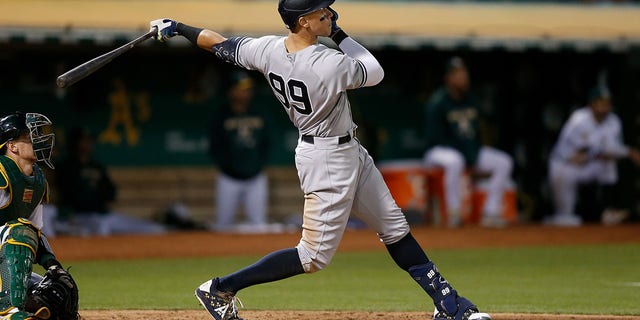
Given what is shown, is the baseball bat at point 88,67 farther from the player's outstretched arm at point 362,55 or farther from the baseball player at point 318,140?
the player's outstretched arm at point 362,55

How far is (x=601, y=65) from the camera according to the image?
15.5 metres

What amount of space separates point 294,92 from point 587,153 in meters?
9.16

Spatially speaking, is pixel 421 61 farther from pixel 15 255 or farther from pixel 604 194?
pixel 15 255

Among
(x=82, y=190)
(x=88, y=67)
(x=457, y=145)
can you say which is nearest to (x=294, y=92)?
(x=88, y=67)

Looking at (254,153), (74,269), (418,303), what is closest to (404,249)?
(418,303)

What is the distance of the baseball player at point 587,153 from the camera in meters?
14.1

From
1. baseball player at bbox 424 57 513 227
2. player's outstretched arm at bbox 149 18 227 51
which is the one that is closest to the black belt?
player's outstretched arm at bbox 149 18 227 51

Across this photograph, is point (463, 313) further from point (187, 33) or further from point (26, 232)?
point (26, 232)

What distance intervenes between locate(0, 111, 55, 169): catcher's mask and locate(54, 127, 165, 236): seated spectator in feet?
23.0

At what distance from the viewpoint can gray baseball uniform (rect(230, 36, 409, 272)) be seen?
5629mm

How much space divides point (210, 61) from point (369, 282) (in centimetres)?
641

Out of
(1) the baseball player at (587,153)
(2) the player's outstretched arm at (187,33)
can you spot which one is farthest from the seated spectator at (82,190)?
(2) the player's outstretched arm at (187,33)

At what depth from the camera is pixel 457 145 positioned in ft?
44.1

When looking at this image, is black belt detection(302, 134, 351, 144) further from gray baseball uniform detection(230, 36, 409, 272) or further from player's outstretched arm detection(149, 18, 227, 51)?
player's outstretched arm detection(149, 18, 227, 51)
